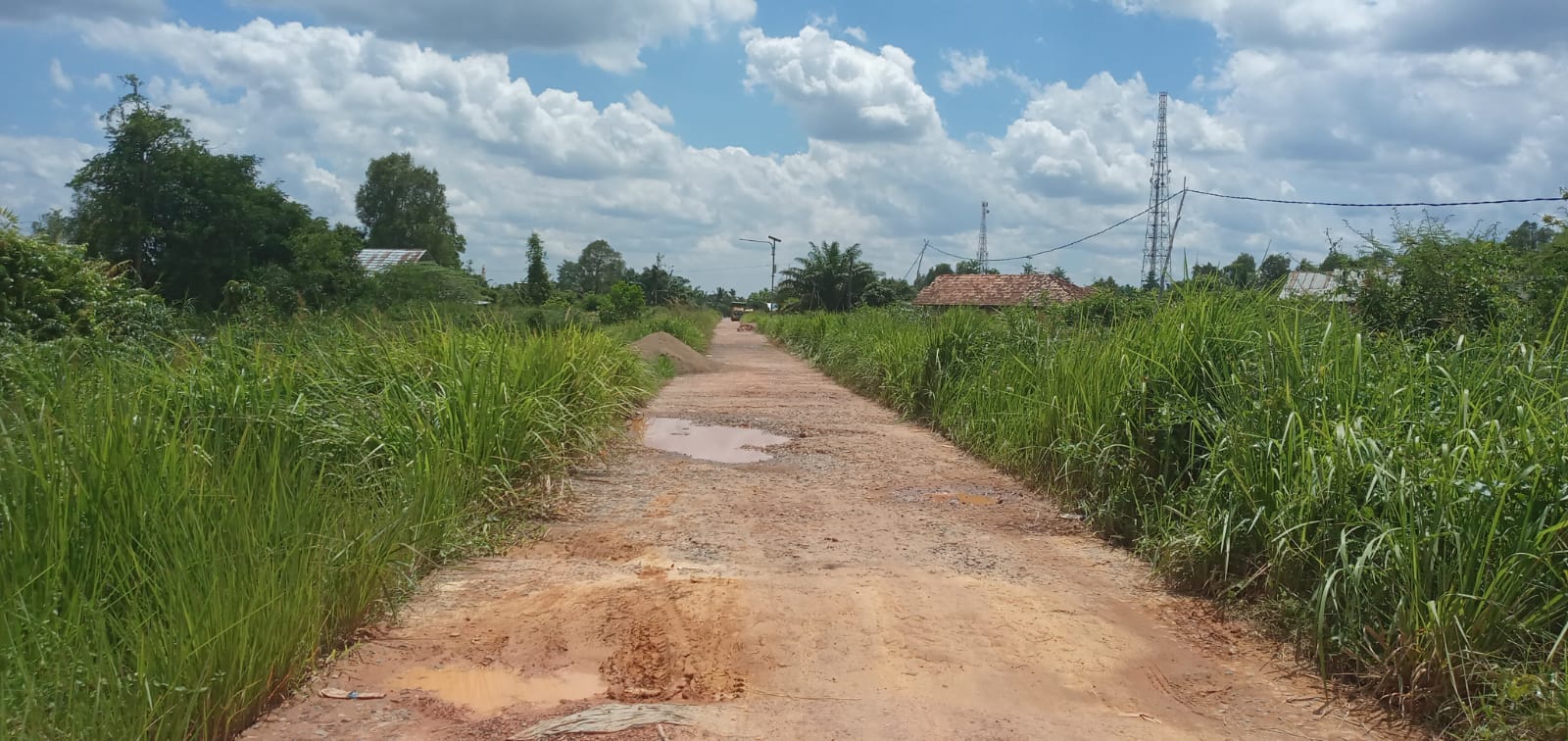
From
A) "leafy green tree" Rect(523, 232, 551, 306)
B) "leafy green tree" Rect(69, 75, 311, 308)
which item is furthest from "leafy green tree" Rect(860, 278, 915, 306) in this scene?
"leafy green tree" Rect(69, 75, 311, 308)

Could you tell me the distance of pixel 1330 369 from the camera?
475 centimetres

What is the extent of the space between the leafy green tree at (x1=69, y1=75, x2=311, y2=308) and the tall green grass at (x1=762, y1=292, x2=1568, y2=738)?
22.9m

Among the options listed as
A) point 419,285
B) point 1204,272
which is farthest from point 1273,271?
point 419,285

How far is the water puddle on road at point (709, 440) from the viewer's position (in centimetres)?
904

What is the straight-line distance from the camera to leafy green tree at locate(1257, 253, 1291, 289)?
6516 mm

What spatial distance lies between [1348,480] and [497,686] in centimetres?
351

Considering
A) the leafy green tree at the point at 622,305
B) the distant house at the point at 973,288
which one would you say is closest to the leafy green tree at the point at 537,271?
the leafy green tree at the point at 622,305

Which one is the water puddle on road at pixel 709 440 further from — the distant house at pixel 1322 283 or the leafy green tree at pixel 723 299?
the leafy green tree at pixel 723 299

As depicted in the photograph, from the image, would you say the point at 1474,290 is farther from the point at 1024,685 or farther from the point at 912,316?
the point at 912,316

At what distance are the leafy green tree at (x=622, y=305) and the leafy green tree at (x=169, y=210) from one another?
36.0 ft

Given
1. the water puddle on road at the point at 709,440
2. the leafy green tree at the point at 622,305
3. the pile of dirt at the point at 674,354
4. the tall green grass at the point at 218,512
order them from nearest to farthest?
the tall green grass at the point at 218,512, the water puddle on road at the point at 709,440, the pile of dirt at the point at 674,354, the leafy green tree at the point at 622,305

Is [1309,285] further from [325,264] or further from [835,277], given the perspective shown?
[835,277]

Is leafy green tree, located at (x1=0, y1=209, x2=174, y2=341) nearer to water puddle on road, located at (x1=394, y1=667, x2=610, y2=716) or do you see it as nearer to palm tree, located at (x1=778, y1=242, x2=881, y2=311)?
water puddle on road, located at (x1=394, y1=667, x2=610, y2=716)

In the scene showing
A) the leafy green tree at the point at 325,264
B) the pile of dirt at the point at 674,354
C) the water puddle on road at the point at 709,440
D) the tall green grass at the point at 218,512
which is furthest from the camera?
the leafy green tree at the point at 325,264
